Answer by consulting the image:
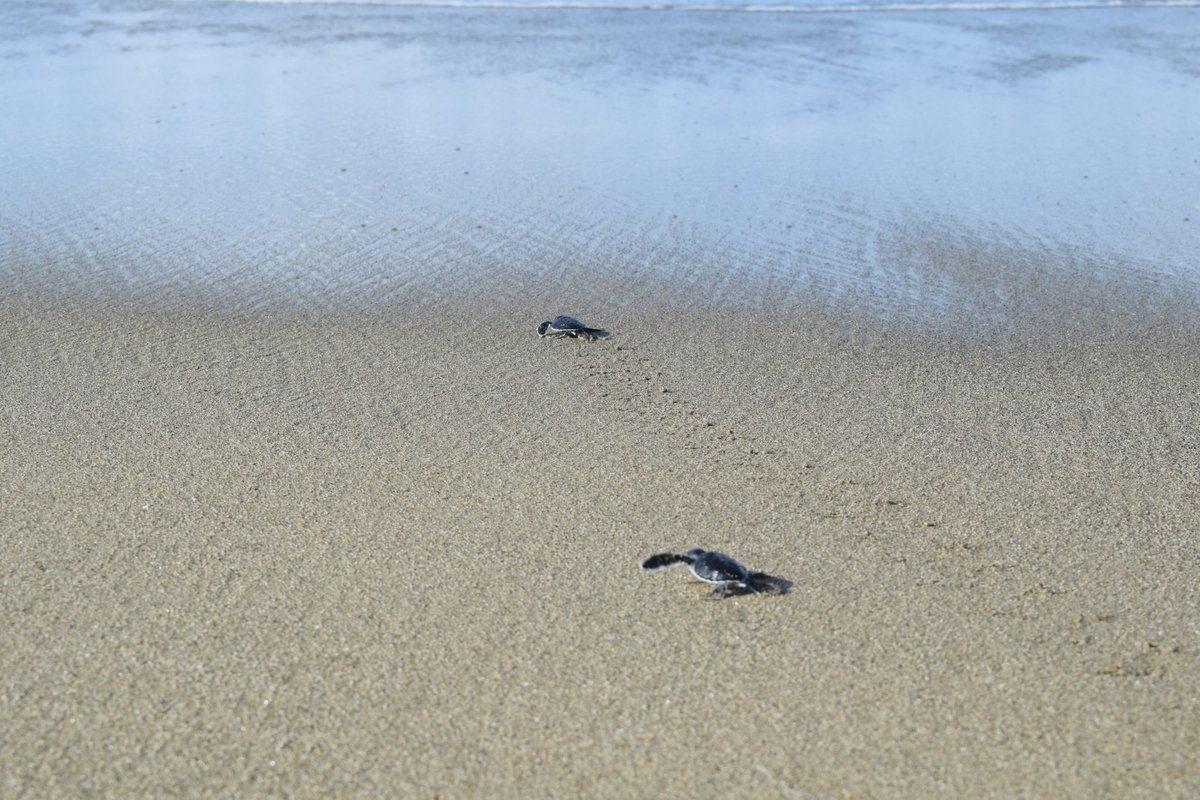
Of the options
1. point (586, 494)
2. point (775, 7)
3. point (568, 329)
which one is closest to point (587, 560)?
point (586, 494)

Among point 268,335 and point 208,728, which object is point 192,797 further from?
point 268,335

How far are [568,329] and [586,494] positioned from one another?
4.11 feet

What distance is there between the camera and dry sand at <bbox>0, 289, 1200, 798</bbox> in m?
2.45

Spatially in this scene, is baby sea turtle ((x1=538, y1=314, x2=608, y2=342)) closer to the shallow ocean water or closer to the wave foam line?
the shallow ocean water

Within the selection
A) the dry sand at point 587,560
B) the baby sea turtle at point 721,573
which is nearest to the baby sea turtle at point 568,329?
the dry sand at point 587,560

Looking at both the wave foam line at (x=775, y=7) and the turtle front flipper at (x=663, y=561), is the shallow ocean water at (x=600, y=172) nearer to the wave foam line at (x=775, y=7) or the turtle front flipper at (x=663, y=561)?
the turtle front flipper at (x=663, y=561)

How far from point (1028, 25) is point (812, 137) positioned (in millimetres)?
7142

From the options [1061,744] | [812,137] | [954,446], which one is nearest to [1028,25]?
[812,137]

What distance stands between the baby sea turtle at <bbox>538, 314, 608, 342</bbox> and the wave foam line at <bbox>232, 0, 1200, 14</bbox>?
10276mm

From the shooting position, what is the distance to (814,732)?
8.24ft

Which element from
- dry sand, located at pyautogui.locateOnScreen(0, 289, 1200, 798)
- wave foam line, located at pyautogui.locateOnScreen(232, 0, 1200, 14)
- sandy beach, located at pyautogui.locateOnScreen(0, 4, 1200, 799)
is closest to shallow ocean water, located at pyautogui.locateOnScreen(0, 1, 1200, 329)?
sandy beach, located at pyautogui.locateOnScreen(0, 4, 1200, 799)

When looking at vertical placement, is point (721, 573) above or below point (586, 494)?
above

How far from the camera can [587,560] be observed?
10.4 feet

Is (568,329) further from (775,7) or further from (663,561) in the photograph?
(775,7)
